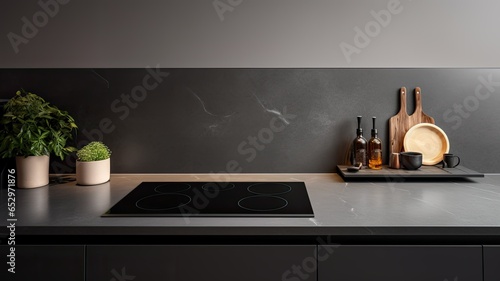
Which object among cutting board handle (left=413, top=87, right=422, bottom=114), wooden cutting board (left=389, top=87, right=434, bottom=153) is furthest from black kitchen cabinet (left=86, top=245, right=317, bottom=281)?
cutting board handle (left=413, top=87, right=422, bottom=114)

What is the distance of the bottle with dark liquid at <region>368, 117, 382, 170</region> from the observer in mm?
1760

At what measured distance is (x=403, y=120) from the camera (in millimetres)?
1823

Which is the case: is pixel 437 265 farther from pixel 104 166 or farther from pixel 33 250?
pixel 104 166

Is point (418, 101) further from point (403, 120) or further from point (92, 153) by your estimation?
point (92, 153)

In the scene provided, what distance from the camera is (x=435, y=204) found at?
1.28 m

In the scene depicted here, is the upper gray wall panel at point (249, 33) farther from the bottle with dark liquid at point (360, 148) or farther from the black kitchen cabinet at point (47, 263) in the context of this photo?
the black kitchen cabinet at point (47, 263)

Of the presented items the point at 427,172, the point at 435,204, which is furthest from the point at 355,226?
the point at 427,172

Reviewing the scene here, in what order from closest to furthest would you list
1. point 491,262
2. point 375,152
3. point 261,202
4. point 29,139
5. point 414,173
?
point 491,262 < point 261,202 < point 29,139 < point 414,173 < point 375,152

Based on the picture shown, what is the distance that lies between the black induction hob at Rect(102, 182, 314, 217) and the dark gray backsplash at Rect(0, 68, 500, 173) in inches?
9.7

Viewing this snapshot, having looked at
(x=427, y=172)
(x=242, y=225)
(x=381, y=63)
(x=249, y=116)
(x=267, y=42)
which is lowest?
(x=242, y=225)

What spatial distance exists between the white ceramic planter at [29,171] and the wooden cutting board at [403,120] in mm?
Result: 1813

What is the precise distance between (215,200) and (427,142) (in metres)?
1.23

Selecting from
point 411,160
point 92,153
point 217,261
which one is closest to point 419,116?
point 411,160

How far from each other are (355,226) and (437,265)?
30cm
